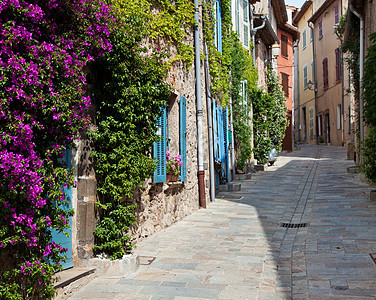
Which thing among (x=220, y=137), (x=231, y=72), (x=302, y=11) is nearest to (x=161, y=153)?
(x=220, y=137)

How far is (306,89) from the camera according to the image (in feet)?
101

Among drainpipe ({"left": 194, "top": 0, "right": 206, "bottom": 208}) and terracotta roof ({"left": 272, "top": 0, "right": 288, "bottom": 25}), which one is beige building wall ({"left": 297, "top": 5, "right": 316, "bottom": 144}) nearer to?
terracotta roof ({"left": 272, "top": 0, "right": 288, "bottom": 25})

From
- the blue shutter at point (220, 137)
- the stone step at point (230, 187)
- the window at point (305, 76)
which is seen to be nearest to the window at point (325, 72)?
the window at point (305, 76)

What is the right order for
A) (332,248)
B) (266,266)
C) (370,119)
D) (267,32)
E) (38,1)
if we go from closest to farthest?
1. (38,1)
2. (266,266)
3. (332,248)
4. (370,119)
5. (267,32)

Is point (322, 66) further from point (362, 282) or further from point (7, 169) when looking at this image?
point (7, 169)

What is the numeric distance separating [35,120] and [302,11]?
3141 centimetres

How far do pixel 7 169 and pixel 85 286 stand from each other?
1799 millimetres

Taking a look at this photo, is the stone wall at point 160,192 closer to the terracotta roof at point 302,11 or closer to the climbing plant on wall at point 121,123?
the climbing plant on wall at point 121,123

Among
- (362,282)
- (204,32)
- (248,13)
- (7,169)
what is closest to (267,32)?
(248,13)

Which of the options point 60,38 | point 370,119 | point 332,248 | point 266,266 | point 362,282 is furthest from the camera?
point 370,119

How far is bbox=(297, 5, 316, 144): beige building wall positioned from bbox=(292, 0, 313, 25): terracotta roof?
198mm

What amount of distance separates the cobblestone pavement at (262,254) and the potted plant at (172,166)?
78 centimetres

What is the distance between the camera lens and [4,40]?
2963 millimetres

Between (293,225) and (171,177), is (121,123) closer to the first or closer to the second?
(171,177)
